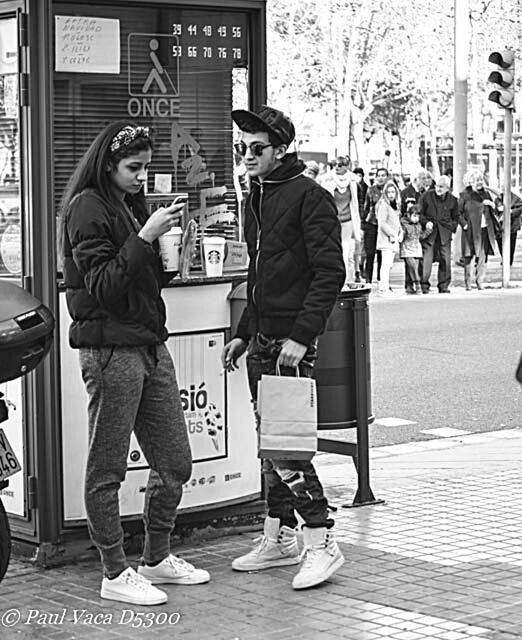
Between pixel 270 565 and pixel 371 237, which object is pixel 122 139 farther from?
pixel 371 237

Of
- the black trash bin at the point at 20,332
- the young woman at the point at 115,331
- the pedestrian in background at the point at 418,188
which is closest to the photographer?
the black trash bin at the point at 20,332

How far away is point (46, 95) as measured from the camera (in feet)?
20.2

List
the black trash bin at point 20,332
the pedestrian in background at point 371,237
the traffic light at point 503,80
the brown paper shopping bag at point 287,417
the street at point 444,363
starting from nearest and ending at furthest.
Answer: the black trash bin at point 20,332 → the brown paper shopping bag at point 287,417 → the street at point 444,363 → the traffic light at point 503,80 → the pedestrian in background at point 371,237

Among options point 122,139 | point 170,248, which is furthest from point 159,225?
point 122,139

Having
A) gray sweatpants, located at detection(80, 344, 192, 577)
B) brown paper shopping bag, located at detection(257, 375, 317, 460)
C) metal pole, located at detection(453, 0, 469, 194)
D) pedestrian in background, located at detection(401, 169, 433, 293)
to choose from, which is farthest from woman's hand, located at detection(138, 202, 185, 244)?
metal pole, located at detection(453, 0, 469, 194)

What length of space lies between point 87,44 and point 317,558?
8.56 feet

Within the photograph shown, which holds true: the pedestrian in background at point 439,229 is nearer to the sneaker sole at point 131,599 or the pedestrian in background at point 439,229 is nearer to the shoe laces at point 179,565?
the shoe laces at point 179,565

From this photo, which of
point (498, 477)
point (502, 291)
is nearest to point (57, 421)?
point (498, 477)

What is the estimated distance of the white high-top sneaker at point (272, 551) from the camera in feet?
20.2

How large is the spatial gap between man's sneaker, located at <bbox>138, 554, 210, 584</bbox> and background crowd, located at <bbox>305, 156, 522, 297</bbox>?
14.9 m

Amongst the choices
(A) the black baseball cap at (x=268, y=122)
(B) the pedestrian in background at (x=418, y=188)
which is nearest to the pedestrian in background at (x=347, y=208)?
(B) the pedestrian in background at (x=418, y=188)

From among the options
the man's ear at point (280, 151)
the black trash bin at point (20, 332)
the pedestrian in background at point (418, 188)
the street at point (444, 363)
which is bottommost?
the street at point (444, 363)

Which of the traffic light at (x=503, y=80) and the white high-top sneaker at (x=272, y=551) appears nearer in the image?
the white high-top sneaker at (x=272, y=551)

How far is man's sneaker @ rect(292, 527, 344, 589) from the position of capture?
5.83 metres
